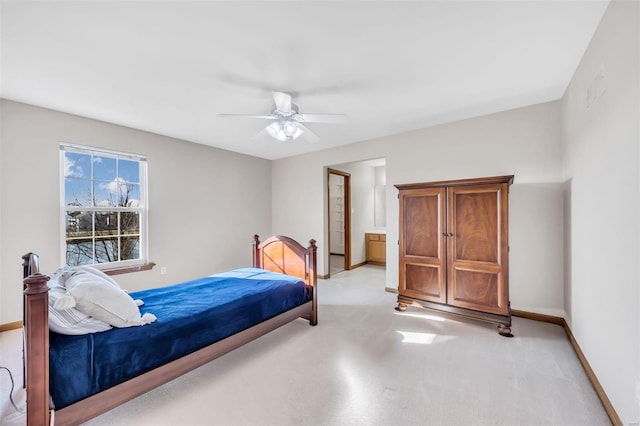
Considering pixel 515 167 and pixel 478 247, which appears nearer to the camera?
pixel 478 247

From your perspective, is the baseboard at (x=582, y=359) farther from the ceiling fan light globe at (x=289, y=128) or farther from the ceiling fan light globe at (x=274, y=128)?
the ceiling fan light globe at (x=274, y=128)

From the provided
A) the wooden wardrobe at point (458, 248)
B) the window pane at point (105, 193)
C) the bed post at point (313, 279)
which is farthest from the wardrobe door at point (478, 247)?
the window pane at point (105, 193)

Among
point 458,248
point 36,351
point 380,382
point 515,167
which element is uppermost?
point 515,167

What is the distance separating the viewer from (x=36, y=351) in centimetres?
130

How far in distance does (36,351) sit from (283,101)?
241 centimetres

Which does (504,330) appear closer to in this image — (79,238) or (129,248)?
(129,248)

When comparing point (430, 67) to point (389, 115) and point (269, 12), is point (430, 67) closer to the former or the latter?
point (389, 115)

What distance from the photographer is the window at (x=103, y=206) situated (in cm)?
336

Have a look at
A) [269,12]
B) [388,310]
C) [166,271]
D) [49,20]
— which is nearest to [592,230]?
[388,310]

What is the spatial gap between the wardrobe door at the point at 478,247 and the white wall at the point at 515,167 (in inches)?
25.5

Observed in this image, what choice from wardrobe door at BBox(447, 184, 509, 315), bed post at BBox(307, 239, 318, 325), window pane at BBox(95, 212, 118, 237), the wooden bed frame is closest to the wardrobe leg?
wardrobe door at BBox(447, 184, 509, 315)

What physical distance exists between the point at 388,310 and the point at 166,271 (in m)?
3.34

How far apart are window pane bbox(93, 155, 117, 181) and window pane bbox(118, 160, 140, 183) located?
0.26ft

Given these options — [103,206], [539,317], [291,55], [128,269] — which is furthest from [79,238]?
[539,317]
